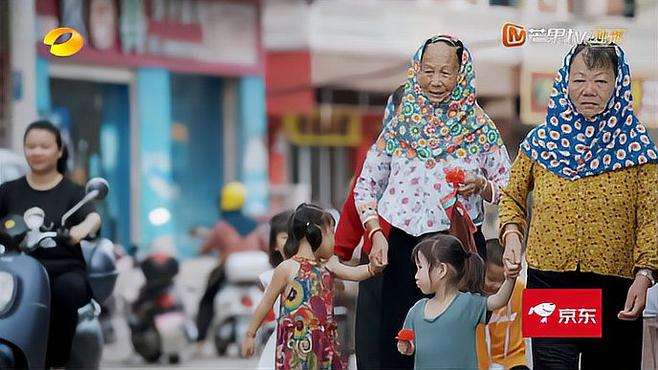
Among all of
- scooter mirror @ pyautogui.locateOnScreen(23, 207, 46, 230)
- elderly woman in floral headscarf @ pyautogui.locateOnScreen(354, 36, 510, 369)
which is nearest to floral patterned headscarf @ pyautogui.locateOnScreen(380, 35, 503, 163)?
elderly woman in floral headscarf @ pyautogui.locateOnScreen(354, 36, 510, 369)

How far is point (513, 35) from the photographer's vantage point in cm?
562

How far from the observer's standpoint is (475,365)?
5.46 meters

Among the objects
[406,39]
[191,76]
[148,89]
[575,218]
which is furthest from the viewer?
[191,76]

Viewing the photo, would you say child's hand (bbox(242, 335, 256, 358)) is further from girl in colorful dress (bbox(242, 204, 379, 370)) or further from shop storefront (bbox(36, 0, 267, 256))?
shop storefront (bbox(36, 0, 267, 256))

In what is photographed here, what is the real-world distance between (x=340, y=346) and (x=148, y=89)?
3.56 meters

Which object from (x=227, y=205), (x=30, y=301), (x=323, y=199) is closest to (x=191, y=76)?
(x=227, y=205)

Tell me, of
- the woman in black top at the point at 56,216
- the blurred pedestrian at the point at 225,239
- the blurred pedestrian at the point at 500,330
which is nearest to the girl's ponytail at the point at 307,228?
the blurred pedestrian at the point at 500,330

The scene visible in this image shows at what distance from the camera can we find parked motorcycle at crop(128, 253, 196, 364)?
9.14 metres

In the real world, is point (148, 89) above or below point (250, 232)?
above

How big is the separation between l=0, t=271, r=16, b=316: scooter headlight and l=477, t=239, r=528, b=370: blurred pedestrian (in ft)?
6.39

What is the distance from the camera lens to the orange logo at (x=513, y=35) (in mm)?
5605

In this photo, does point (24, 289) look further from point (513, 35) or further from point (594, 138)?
point (594, 138)

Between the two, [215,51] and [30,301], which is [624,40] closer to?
[30,301]

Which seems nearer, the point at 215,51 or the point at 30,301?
the point at 30,301
